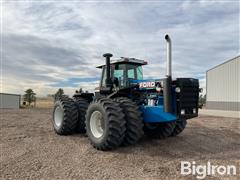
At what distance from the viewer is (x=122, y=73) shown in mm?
8531

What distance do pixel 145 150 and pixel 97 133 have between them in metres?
1.52

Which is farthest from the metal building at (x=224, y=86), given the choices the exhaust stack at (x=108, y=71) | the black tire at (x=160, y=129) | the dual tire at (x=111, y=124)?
the exhaust stack at (x=108, y=71)

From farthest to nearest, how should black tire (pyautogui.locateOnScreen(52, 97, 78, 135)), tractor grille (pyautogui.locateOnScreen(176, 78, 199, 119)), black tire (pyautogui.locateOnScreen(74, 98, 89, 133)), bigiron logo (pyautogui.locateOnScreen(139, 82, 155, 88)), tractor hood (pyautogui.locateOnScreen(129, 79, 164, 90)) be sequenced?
black tire (pyautogui.locateOnScreen(74, 98, 89, 133)) → black tire (pyautogui.locateOnScreen(52, 97, 78, 135)) → bigiron logo (pyautogui.locateOnScreen(139, 82, 155, 88)) → tractor hood (pyautogui.locateOnScreen(129, 79, 164, 90)) → tractor grille (pyautogui.locateOnScreen(176, 78, 199, 119))

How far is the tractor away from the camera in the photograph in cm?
683

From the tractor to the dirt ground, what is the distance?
38cm

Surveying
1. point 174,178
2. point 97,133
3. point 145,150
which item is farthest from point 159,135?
point 174,178

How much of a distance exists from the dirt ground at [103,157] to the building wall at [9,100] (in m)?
40.5

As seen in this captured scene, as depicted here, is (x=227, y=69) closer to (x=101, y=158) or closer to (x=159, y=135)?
(x=159, y=135)

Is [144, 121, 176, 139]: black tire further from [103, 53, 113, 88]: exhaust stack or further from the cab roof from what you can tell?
the cab roof

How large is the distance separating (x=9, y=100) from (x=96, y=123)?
144ft

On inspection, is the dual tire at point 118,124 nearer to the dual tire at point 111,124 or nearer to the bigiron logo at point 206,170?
the dual tire at point 111,124

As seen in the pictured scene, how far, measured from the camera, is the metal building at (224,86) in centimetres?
3444

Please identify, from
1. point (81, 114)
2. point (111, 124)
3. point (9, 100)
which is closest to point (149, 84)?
point (111, 124)

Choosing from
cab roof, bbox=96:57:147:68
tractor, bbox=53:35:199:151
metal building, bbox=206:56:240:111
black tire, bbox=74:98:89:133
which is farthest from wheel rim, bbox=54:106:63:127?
metal building, bbox=206:56:240:111
